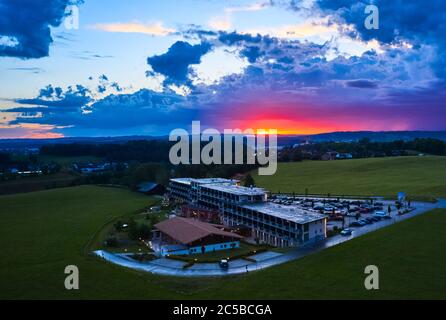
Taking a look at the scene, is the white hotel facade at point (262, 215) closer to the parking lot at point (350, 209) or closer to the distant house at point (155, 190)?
the parking lot at point (350, 209)

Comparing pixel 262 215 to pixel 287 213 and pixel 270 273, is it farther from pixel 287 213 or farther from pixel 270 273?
pixel 270 273

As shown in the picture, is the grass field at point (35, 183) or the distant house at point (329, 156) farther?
the distant house at point (329, 156)

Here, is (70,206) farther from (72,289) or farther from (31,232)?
(72,289)

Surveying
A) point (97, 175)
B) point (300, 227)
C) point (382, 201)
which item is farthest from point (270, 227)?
point (97, 175)

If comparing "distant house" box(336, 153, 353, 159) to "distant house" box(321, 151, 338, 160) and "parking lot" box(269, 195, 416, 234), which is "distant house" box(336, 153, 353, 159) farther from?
"parking lot" box(269, 195, 416, 234)

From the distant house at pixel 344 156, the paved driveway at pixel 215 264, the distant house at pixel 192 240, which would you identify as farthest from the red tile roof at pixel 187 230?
the distant house at pixel 344 156

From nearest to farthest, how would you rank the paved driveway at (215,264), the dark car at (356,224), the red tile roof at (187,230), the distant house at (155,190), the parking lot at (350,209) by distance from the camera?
the paved driveway at (215,264) → the red tile roof at (187,230) → the dark car at (356,224) → the parking lot at (350,209) → the distant house at (155,190)
